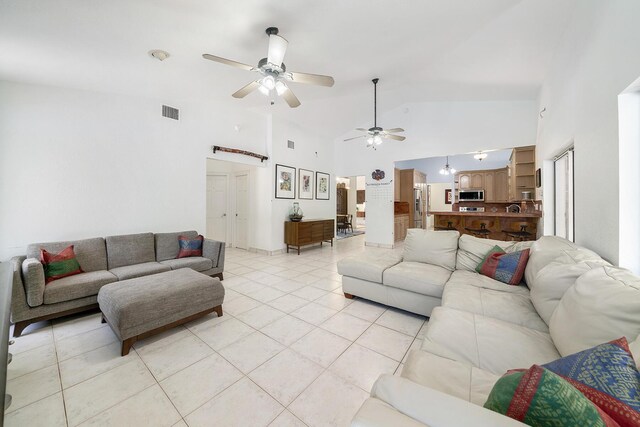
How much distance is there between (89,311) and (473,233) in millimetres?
6443

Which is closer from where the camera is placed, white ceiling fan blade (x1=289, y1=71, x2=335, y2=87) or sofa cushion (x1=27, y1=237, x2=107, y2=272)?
white ceiling fan blade (x1=289, y1=71, x2=335, y2=87)

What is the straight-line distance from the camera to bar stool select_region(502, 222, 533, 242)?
4625mm

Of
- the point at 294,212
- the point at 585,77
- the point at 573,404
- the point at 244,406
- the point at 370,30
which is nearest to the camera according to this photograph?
the point at 573,404

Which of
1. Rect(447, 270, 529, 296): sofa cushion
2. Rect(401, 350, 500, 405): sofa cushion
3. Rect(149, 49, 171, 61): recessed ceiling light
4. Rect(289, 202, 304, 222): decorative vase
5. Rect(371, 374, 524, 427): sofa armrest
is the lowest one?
Rect(401, 350, 500, 405): sofa cushion

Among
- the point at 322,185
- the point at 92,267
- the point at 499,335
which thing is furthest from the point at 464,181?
the point at 92,267

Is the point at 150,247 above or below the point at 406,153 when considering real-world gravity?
below

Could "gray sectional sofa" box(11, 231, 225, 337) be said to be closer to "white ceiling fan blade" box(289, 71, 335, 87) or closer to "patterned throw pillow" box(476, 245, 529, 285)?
"white ceiling fan blade" box(289, 71, 335, 87)

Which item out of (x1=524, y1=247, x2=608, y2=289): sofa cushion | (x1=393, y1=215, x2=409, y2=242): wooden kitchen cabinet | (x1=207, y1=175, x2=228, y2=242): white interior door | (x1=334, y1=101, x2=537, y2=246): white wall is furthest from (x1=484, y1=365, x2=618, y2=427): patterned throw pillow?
(x1=207, y1=175, x2=228, y2=242): white interior door

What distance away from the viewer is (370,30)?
279 centimetres

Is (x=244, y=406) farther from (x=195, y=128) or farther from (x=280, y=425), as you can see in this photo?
(x=195, y=128)

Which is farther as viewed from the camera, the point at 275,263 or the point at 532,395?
the point at 275,263

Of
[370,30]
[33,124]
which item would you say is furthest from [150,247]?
[370,30]

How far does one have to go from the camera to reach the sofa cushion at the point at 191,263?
337 cm

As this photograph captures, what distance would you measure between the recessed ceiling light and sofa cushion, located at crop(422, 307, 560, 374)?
12.1 feet
